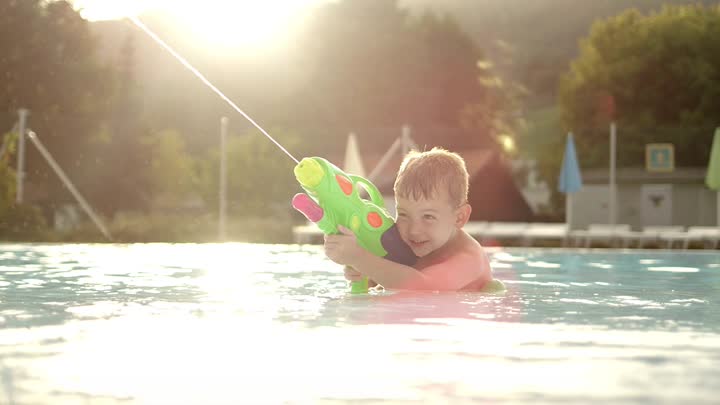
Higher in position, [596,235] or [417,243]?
[417,243]

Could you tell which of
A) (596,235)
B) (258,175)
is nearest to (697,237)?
(596,235)

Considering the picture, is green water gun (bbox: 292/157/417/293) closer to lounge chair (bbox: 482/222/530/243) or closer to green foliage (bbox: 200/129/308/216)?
lounge chair (bbox: 482/222/530/243)

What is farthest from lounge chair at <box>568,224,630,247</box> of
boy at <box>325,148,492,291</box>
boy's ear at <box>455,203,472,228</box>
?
boy's ear at <box>455,203,472,228</box>

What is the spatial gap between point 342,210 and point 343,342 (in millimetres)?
1664

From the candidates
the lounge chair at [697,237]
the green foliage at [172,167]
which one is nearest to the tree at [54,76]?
the green foliage at [172,167]

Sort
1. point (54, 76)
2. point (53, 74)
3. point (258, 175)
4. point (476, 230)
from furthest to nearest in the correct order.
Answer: point (258, 175) < point (54, 76) < point (53, 74) < point (476, 230)

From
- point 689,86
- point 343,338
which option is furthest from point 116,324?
point 689,86

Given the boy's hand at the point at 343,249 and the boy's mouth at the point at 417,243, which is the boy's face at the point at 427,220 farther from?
the boy's hand at the point at 343,249

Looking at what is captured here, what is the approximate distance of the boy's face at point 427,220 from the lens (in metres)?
7.41

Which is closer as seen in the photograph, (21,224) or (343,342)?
(343,342)

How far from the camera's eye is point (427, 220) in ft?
24.6

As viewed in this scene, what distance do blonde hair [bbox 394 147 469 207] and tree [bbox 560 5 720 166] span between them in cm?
3808

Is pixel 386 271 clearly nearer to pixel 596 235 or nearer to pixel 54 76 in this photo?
pixel 596 235

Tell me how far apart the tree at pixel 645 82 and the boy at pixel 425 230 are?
3783 cm
